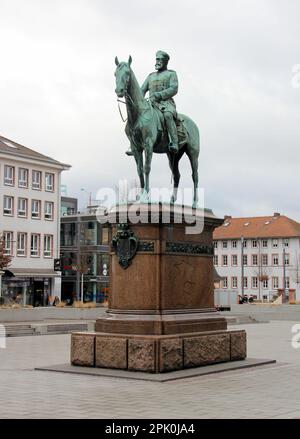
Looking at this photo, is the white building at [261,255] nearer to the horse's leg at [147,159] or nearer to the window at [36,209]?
the window at [36,209]

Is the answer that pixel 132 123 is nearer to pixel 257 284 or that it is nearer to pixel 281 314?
pixel 281 314

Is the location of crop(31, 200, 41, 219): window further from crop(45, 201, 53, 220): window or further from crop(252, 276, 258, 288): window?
crop(252, 276, 258, 288): window

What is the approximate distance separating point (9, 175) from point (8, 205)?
2663 millimetres

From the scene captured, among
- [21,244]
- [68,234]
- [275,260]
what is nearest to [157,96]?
[21,244]

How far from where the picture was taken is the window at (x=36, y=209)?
6800 centimetres

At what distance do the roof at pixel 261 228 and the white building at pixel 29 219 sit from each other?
4094 centimetres

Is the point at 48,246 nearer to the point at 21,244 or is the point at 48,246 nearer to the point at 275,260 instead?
the point at 21,244

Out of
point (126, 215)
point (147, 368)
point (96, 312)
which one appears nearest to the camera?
point (147, 368)

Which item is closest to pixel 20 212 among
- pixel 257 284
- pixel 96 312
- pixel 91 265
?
pixel 91 265

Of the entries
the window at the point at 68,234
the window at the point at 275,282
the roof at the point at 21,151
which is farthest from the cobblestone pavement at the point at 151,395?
the window at the point at 275,282

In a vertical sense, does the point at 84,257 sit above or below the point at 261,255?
below

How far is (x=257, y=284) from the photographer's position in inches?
4173

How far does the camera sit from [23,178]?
67000 millimetres

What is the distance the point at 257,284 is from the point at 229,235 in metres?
9.54
